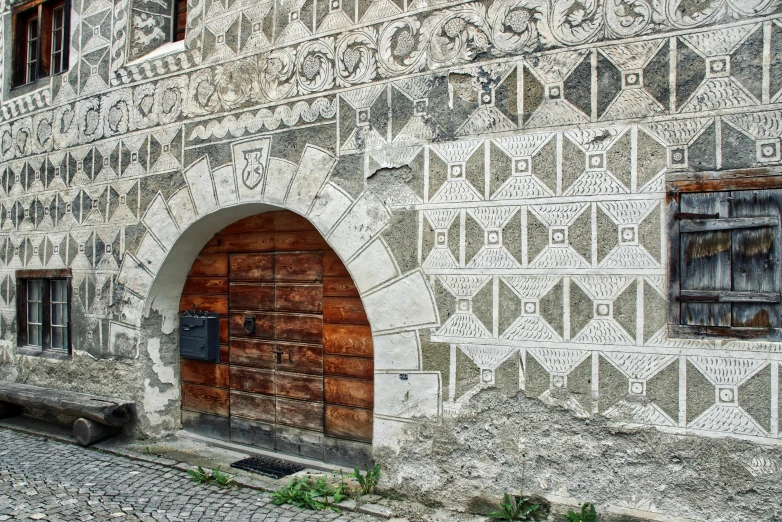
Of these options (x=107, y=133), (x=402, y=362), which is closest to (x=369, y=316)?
(x=402, y=362)

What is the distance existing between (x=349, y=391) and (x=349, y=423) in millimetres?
232

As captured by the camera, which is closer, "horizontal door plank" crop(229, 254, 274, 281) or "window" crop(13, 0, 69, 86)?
"horizontal door plank" crop(229, 254, 274, 281)

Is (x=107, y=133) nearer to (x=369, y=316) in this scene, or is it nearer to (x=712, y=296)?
(x=369, y=316)

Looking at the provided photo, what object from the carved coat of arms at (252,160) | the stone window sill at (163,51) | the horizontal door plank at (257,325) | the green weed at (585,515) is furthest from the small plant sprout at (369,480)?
the stone window sill at (163,51)

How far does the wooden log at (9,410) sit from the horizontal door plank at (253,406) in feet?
9.19

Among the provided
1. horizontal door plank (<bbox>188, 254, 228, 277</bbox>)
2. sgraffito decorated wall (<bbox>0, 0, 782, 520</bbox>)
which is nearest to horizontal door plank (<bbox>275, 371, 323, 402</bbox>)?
sgraffito decorated wall (<bbox>0, 0, 782, 520</bbox>)

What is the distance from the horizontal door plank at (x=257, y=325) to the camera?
4.80 m

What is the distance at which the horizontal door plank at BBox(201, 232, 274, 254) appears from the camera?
482 cm

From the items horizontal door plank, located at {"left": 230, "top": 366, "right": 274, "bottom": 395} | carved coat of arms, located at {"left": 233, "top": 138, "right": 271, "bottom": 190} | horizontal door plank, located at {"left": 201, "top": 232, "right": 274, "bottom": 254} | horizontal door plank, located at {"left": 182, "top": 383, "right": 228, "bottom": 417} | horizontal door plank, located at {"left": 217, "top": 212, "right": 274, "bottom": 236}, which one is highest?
carved coat of arms, located at {"left": 233, "top": 138, "right": 271, "bottom": 190}

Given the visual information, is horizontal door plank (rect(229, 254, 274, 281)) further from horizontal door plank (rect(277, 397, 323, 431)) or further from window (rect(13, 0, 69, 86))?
window (rect(13, 0, 69, 86))

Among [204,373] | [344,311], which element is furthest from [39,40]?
[344,311]

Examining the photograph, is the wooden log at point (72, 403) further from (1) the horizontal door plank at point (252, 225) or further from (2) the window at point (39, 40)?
(2) the window at point (39, 40)

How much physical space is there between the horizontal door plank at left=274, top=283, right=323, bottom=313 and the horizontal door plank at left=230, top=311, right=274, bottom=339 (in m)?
0.15

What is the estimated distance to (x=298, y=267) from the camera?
4609 mm
